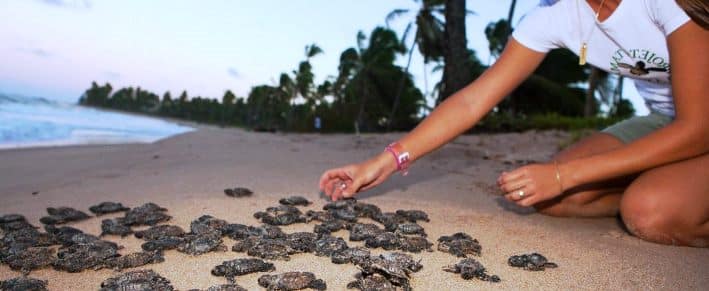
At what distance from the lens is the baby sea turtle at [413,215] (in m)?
2.49

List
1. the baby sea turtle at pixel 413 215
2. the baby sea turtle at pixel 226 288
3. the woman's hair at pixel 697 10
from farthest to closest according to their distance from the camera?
the baby sea turtle at pixel 413 215, the woman's hair at pixel 697 10, the baby sea turtle at pixel 226 288

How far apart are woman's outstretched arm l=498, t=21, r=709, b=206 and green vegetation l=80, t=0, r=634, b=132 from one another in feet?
24.2

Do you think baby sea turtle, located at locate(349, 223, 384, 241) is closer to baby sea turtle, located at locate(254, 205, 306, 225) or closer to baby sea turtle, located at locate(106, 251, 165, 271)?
baby sea turtle, located at locate(254, 205, 306, 225)

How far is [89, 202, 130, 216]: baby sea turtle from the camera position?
254 cm

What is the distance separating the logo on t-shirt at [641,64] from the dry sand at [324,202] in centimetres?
71

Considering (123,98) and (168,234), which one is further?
(123,98)

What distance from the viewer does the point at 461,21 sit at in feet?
29.9

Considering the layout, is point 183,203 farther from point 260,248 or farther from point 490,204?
point 490,204

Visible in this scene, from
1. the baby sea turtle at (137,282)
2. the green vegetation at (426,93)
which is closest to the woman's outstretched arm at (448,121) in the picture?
the baby sea turtle at (137,282)

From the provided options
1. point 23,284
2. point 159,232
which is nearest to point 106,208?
point 159,232

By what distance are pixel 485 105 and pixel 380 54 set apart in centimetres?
3070

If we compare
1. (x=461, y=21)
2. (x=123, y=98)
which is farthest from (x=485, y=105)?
(x=123, y=98)

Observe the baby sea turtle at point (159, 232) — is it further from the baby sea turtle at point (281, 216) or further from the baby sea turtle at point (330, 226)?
the baby sea turtle at point (330, 226)

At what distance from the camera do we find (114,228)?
2.19 m
